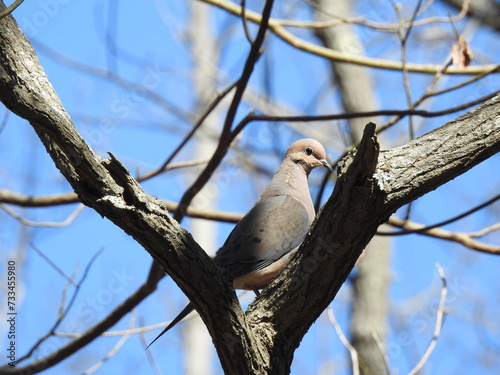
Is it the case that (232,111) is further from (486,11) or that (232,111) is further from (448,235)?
(486,11)

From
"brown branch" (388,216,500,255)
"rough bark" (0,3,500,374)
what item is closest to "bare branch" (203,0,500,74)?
"brown branch" (388,216,500,255)

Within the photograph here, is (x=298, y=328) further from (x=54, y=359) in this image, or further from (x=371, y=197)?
(x=54, y=359)

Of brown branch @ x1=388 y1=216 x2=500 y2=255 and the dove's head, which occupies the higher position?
the dove's head

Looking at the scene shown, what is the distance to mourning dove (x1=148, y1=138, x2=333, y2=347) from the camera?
3582 millimetres

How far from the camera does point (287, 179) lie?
4.18 meters

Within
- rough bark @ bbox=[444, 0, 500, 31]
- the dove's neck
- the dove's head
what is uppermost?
rough bark @ bbox=[444, 0, 500, 31]

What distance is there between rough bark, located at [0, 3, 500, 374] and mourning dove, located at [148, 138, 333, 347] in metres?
0.92

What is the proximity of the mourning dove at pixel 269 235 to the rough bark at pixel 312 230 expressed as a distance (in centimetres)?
92

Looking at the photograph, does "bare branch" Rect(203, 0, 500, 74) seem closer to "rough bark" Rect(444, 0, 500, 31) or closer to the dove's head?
the dove's head

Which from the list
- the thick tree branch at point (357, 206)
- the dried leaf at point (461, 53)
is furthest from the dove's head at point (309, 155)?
the thick tree branch at point (357, 206)

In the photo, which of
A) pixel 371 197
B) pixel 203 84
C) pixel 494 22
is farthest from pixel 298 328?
pixel 203 84

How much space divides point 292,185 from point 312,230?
5.54 feet

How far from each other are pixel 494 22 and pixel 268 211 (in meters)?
4.00

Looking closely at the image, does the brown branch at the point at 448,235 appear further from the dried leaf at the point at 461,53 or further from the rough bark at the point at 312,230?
the rough bark at the point at 312,230
